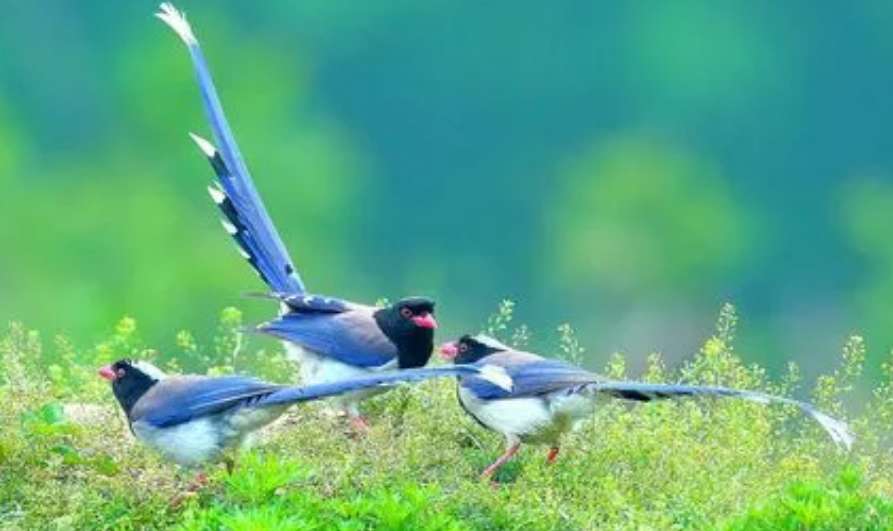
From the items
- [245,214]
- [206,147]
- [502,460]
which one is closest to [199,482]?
[502,460]

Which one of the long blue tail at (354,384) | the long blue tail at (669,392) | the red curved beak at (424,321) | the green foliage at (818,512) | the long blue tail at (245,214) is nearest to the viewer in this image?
the green foliage at (818,512)

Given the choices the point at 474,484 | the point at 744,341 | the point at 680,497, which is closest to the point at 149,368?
the point at 474,484

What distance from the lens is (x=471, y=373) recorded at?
661 centimetres

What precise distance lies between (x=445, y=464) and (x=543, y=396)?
33 centimetres

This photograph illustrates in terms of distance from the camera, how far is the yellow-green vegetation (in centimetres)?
614

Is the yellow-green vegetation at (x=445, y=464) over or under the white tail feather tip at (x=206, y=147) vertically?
under

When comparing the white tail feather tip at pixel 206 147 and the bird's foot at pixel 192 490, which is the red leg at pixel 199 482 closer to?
the bird's foot at pixel 192 490

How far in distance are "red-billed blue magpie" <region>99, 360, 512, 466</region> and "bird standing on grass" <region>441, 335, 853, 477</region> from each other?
18 cm

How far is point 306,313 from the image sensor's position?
7.47 metres

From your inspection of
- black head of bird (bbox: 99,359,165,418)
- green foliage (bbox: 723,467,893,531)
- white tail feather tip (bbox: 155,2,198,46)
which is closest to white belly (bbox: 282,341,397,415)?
black head of bird (bbox: 99,359,165,418)

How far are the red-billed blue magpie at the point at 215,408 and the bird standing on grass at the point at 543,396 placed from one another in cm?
18

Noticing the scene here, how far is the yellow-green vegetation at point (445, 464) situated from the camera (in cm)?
614

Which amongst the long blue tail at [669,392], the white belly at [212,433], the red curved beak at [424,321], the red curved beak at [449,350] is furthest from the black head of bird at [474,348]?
the white belly at [212,433]

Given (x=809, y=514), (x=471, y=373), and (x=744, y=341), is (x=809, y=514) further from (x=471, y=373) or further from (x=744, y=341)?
(x=744, y=341)
